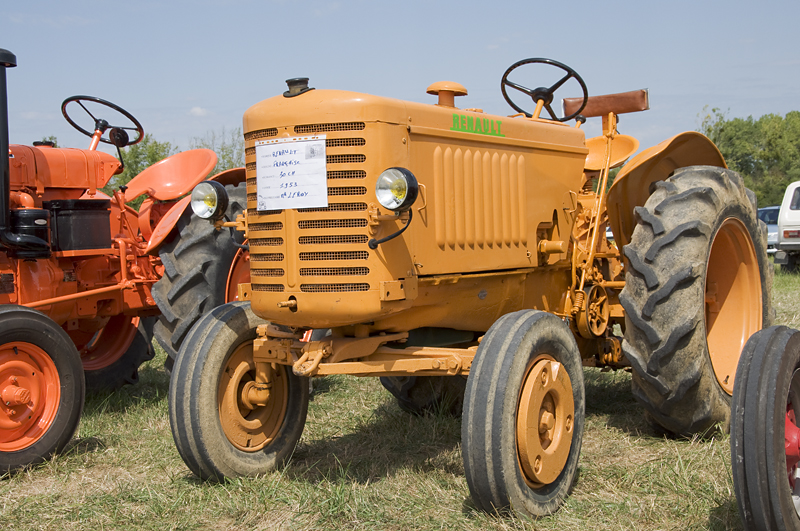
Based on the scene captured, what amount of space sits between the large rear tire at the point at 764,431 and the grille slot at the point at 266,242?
2.07m

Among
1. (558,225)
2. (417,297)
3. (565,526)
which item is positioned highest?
(558,225)

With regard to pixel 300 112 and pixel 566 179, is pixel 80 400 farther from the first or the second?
pixel 566 179

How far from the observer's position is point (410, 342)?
412cm

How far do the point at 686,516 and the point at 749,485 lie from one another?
71cm

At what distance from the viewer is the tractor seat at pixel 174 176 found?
259 inches

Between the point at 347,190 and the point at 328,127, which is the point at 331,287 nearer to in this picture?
the point at 347,190

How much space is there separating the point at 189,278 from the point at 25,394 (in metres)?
1.33

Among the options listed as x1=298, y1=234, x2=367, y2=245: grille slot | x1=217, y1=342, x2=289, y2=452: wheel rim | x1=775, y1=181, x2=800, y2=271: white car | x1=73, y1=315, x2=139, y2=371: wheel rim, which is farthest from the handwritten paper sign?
x1=775, y1=181, x2=800, y2=271: white car

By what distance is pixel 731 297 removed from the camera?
5016 millimetres

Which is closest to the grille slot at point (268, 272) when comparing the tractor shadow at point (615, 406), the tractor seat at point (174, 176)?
the tractor shadow at point (615, 406)

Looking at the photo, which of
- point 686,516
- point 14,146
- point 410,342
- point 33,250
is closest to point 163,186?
point 14,146

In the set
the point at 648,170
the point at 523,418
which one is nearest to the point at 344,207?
the point at 523,418

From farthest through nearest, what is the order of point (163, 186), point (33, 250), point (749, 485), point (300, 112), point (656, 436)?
point (163, 186), point (33, 250), point (656, 436), point (300, 112), point (749, 485)

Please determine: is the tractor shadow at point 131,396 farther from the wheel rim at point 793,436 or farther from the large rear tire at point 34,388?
the wheel rim at point 793,436
